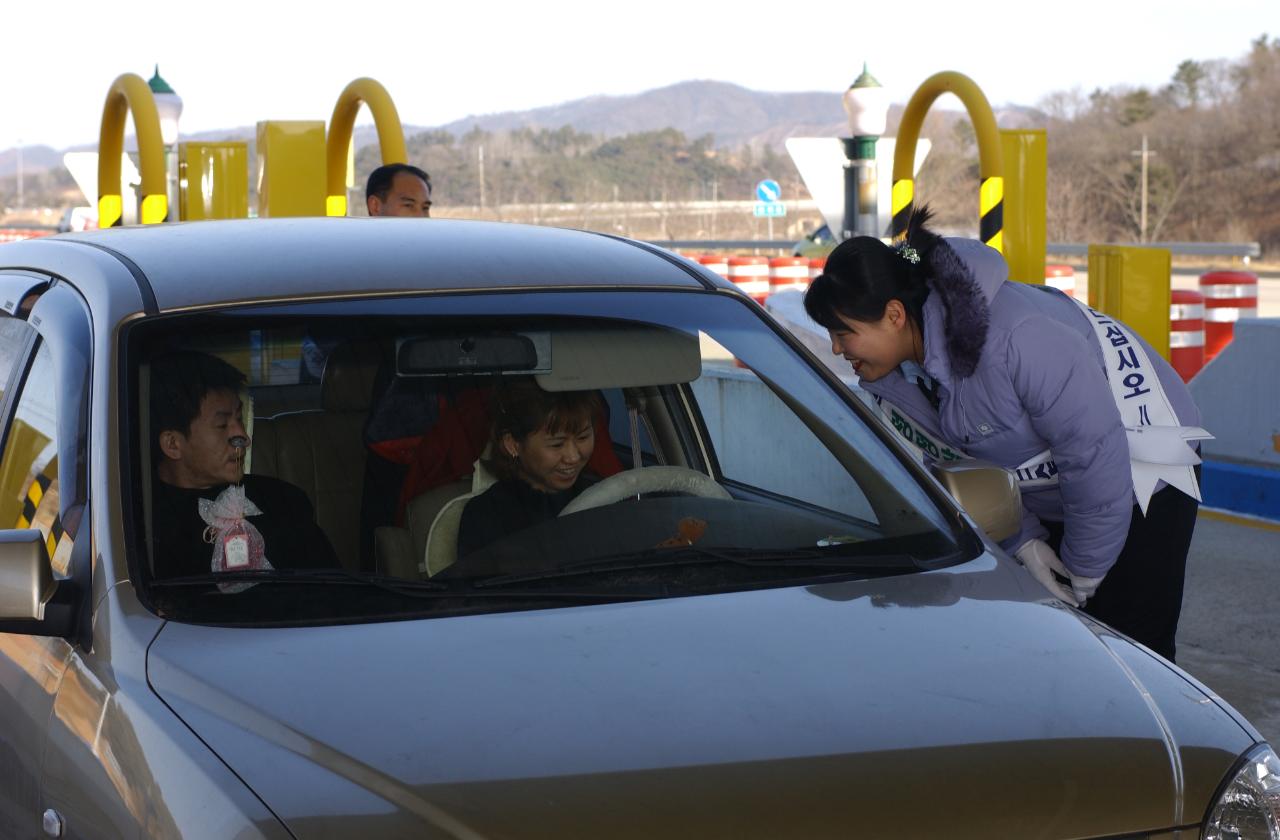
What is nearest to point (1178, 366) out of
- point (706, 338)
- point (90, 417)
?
point (706, 338)

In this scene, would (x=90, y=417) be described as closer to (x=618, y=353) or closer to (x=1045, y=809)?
(x=618, y=353)

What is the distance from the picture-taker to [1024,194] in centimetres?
833

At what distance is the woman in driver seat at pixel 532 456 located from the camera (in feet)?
10.3

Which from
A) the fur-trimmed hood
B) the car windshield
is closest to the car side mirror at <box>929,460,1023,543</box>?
the car windshield

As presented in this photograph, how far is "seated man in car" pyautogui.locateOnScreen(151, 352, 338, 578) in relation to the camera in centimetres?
285

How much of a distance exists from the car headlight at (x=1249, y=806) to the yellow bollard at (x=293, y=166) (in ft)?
25.7

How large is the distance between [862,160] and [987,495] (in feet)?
23.3

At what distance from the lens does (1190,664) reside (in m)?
6.17

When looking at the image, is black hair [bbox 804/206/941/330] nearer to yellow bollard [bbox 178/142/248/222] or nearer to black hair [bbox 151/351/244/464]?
black hair [bbox 151/351/244/464]

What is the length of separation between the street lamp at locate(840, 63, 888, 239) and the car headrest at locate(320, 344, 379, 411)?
6975mm

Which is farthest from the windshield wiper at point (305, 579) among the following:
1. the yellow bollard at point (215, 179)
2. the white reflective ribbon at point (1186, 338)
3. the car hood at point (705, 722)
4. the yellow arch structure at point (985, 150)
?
the white reflective ribbon at point (1186, 338)

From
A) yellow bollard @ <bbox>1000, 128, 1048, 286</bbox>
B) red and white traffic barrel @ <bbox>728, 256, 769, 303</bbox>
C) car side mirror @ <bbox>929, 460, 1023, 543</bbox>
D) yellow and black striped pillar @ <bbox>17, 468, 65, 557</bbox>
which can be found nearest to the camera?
yellow and black striped pillar @ <bbox>17, 468, 65, 557</bbox>

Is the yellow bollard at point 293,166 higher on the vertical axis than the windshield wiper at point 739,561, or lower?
higher

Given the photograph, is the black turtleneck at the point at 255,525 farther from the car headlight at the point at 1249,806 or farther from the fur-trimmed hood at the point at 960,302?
the fur-trimmed hood at the point at 960,302
